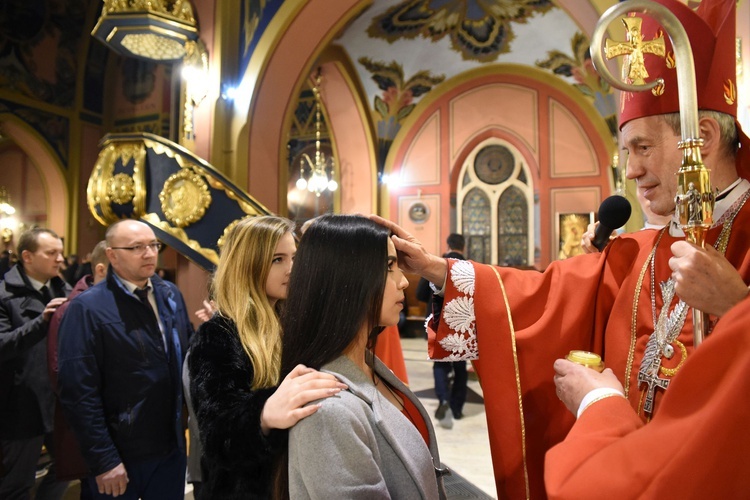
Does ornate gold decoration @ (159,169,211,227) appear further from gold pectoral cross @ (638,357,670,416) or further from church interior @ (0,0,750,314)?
gold pectoral cross @ (638,357,670,416)

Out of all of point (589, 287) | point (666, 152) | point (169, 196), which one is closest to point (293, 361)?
point (589, 287)

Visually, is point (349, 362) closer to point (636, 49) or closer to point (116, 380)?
point (636, 49)

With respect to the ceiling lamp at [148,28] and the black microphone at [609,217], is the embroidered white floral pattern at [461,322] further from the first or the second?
the ceiling lamp at [148,28]

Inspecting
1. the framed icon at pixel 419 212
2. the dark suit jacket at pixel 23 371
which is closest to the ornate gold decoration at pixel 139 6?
the dark suit jacket at pixel 23 371

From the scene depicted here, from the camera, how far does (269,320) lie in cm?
196

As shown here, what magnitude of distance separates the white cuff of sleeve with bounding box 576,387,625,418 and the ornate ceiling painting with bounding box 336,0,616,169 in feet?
29.0

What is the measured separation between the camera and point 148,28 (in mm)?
5090

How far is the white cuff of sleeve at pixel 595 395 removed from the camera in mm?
1073

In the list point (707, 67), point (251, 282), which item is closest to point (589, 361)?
point (707, 67)

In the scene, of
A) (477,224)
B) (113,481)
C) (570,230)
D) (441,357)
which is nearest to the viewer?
(441,357)

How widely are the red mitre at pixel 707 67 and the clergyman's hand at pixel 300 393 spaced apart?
3.53 ft

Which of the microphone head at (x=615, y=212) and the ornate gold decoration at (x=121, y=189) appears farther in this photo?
the ornate gold decoration at (x=121, y=189)

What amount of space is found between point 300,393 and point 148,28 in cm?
513

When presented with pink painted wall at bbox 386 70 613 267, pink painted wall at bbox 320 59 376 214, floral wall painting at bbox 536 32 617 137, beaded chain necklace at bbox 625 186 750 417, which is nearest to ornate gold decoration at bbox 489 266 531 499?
beaded chain necklace at bbox 625 186 750 417
